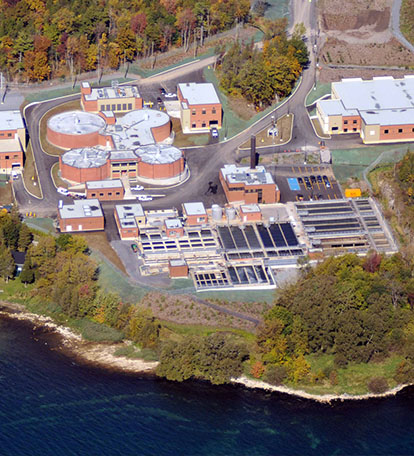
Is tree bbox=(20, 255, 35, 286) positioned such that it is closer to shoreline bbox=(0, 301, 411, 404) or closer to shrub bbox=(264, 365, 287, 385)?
shoreline bbox=(0, 301, 411, 404)

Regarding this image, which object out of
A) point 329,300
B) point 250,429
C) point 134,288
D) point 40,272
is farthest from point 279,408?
point 40,272

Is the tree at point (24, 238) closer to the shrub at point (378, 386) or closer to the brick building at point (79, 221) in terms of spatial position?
the brick building at point (79, 221)

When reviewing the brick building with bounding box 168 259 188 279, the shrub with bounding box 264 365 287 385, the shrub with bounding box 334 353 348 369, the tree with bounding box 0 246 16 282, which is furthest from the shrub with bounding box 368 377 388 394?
the tree with bounding box 0 246 16 282

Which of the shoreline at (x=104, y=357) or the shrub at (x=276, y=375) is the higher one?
the shrub at (x=276, y=375)

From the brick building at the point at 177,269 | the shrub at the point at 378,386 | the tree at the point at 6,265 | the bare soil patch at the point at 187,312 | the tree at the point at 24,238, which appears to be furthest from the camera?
the tree at the point at 24,238

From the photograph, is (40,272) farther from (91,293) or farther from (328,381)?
(328,381)

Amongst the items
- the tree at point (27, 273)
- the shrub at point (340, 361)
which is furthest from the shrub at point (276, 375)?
the tree at point (27, 273)
